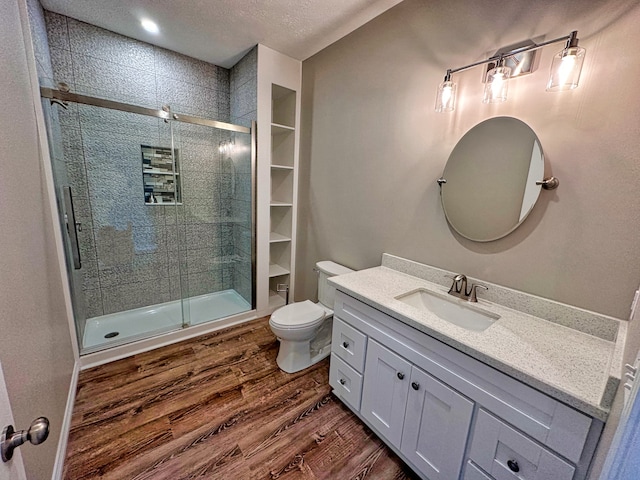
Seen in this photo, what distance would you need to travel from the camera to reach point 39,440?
53 centimetres

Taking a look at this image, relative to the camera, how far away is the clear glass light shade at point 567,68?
3.50 feet

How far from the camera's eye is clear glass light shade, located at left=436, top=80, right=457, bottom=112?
149 centimetres

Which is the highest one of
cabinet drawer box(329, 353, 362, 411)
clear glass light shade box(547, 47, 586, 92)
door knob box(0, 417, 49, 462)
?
clear glass light shade box(547, 47, 586, 92)

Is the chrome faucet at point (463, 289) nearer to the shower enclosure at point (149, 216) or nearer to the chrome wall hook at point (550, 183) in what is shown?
the chrome wall hook at point (550, 183)

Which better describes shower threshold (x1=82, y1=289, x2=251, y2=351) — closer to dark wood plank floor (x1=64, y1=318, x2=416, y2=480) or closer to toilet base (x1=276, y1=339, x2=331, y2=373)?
dark wood plank floor (x1=64, y1=318, x2=416, y2=480)

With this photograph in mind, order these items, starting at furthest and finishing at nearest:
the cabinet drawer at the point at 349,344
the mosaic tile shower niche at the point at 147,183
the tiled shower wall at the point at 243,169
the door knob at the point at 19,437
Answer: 1. the tiled shower wall at the point at 243,169
2. the mosaic tile shower niche at the point at 147,183
3. the cabinet drawer at the point at 349,344
4. the door knob at the point at 19,437

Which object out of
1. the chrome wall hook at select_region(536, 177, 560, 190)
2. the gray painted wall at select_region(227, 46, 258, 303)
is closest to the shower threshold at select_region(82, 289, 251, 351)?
the gray painted wall at select_region(227, 46, 258, 303)

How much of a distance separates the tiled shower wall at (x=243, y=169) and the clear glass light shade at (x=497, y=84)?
1.96m

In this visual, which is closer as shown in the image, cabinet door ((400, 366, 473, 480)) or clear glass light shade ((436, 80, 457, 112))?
cabinet door ((400, 366, 473, 480))

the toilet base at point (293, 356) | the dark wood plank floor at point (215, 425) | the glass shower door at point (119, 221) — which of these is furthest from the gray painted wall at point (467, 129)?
the glass shower door at point (119, 221)

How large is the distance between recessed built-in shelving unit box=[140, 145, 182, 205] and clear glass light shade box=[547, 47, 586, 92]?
296cm

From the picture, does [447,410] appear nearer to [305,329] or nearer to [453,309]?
[453,309]

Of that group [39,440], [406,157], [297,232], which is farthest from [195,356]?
[406,157]

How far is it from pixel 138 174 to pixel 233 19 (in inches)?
65.7
